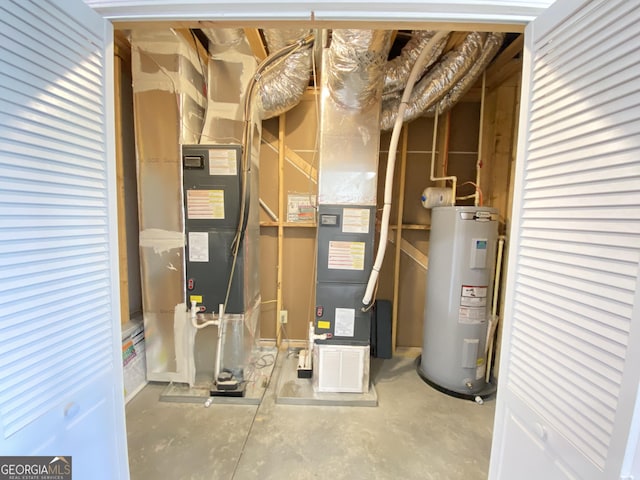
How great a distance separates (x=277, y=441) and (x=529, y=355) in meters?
1.60

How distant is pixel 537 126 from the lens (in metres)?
0.74

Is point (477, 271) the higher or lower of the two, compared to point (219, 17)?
lower

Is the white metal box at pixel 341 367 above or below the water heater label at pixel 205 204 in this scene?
below

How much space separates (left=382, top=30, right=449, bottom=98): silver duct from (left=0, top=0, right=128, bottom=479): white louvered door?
1889mm

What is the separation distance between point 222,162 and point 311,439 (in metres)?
1.99

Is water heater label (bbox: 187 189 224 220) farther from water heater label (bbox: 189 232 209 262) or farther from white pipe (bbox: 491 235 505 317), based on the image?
white pipe (bbox: 491 235 505 317)

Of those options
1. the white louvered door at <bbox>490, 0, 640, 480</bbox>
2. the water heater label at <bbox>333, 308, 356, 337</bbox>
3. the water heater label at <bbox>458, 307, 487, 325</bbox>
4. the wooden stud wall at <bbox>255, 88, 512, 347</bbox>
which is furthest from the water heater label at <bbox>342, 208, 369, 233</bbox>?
the white louvered door at <bbox>490, 0, 640, 480</bbox>

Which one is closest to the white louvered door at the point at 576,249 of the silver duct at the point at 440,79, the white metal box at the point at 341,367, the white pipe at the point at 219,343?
the white metal box at the point at 341,367

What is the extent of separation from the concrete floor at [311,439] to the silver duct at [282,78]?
242 cm

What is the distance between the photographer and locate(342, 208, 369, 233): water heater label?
203cm

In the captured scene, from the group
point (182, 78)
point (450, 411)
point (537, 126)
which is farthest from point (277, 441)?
point (182, 78)

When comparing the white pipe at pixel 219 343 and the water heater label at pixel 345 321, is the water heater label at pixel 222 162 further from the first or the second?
the water heater label at pixel 345 321

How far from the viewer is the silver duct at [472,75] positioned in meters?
1.86

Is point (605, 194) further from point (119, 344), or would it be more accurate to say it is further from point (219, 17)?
point (119, 344)
